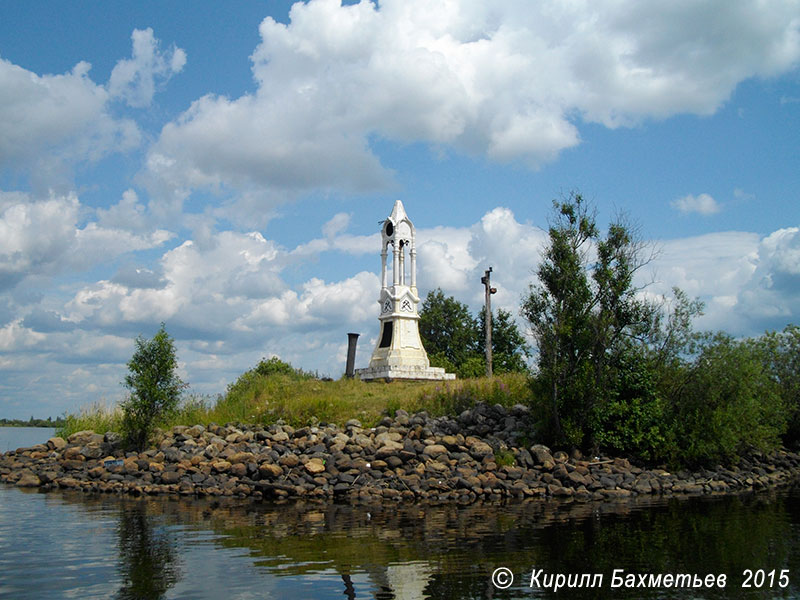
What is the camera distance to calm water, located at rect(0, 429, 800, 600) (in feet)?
33.2

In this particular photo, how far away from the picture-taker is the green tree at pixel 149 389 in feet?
83.6

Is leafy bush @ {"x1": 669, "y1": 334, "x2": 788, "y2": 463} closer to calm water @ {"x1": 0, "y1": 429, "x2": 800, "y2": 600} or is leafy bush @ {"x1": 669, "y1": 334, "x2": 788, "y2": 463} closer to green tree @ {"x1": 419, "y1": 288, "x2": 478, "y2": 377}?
calm water @ {"x1": 0, "y1": 429, "x2": 800, "y2": 600}

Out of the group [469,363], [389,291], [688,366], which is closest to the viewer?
[688,366]

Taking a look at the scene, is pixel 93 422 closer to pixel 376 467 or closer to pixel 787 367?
pixel 376 467

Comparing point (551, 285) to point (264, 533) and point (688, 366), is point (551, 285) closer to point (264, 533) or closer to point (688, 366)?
point (688, 366)

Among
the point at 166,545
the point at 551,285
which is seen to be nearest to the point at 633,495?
the point at 551,285

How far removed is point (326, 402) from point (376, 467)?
7.07 m

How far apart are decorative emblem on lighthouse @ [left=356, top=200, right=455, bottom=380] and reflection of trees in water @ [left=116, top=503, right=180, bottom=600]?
19.8 m

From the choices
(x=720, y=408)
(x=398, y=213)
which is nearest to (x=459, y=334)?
(x=398, y=213)

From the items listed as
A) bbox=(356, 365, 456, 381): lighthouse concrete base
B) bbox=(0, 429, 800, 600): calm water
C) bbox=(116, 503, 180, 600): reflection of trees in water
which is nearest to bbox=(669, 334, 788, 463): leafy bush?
bbox=(0, 429, 800, 600): calm water

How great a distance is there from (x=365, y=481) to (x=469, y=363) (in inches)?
913

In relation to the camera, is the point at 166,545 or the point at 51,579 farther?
the point at 166,545

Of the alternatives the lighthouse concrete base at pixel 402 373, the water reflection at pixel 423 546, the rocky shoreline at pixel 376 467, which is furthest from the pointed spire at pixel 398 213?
the water reflection at pixel 423 546

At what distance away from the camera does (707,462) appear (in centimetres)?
2528
